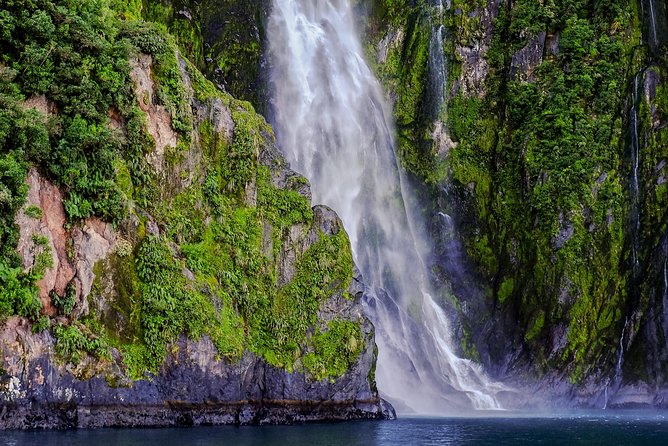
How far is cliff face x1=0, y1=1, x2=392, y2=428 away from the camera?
20.6 metres

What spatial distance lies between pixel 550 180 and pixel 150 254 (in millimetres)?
20411

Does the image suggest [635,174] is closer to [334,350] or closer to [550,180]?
[550,180]

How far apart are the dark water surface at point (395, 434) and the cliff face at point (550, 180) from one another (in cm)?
758

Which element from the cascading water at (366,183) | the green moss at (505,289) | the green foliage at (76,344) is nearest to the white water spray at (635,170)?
the green moss at (505,289)

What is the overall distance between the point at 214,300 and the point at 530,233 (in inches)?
708

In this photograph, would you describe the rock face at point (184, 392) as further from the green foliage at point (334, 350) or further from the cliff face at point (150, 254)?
the green foliage at point (334, 350)

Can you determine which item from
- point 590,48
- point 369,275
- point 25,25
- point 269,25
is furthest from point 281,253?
point 590,48

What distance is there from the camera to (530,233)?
36.0m

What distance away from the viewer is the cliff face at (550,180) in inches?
1371

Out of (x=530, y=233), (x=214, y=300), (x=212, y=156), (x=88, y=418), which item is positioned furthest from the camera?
(x=530, y=233)

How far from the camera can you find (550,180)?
35406 mm

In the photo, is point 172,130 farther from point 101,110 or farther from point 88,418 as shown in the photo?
point 88,418

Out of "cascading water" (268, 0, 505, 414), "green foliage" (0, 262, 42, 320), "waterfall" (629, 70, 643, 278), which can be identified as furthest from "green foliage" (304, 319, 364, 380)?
"waterfall" (629, 70, 643, 278)

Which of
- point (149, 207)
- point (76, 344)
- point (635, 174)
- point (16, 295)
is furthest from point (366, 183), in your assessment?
point (16, 295)
